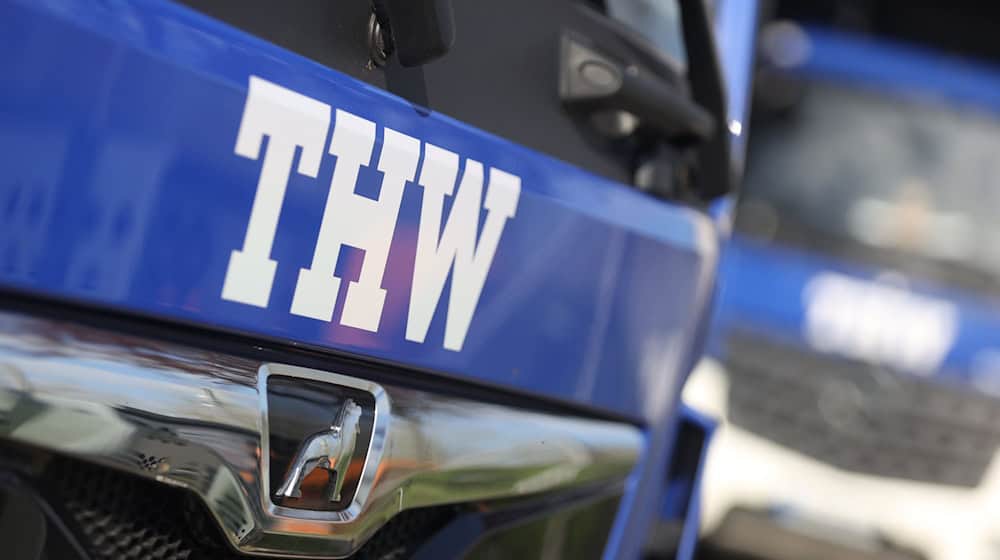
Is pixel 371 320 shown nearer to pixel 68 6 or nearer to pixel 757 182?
pixel 68 6

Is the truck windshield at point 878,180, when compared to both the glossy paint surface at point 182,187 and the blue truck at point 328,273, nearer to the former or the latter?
the blue truck at point 328,273

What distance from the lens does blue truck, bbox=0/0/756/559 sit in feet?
3.38

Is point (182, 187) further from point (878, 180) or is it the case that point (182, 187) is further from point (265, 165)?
point (878, 180)

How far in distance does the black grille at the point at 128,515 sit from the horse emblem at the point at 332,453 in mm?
93

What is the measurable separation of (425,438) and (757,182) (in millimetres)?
3542

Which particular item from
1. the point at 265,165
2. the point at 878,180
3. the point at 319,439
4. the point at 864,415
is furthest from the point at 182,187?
the point at 878,180

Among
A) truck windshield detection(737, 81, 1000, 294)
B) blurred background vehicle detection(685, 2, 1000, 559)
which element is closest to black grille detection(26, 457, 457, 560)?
blurred background vehicle detection(685, 2, 1000, 559)

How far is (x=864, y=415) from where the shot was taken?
403cm

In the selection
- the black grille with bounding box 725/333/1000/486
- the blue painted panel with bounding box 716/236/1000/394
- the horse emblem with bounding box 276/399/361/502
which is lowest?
the horse emblem with bounding box 276/399/361/502

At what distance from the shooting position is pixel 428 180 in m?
1.35

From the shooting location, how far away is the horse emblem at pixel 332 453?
124 cm

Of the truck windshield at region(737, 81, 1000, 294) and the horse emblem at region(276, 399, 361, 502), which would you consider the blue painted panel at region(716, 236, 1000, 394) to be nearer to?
the truck windshield at region(737, 81, 1000, 294)

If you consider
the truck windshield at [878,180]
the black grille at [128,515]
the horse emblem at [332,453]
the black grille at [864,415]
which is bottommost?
the black grille at [128,515]

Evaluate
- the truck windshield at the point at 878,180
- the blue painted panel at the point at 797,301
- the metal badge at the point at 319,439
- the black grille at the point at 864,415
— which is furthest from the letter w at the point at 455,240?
the truck windshield at the point at 878,180
